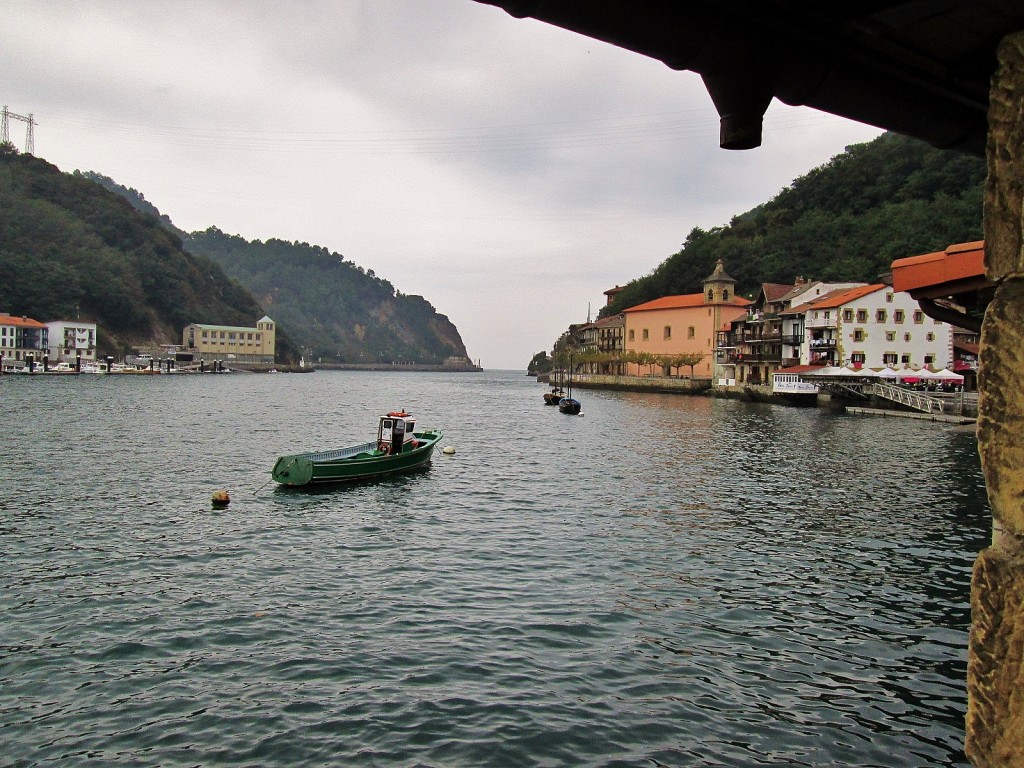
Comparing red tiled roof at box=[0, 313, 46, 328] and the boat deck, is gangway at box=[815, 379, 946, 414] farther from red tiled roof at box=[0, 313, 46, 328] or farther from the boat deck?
red tiled roof at box=[0, 313, 46, 328]

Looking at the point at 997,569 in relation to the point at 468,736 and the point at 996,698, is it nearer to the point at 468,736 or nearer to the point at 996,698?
the point at 996,698

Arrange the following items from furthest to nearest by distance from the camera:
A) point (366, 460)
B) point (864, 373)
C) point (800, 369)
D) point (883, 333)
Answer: point (800, 369) < point (883, 333) < point (864, 373) < point (366, 460)

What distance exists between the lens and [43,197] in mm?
184625

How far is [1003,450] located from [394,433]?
32.5 meters

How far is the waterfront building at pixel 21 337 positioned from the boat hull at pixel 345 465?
139853mm

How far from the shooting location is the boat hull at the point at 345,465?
92.1 ft

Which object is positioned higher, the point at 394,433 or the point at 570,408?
the point at 394,433

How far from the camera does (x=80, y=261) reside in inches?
6619

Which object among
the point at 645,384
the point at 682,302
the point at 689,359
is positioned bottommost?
the point at 645,384

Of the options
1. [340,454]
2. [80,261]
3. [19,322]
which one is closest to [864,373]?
[340,454]

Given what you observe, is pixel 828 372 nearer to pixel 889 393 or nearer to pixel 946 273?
pixel 889 393

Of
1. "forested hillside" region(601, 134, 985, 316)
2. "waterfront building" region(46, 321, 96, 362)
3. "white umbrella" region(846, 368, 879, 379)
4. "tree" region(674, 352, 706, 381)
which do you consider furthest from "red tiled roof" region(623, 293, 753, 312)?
"waterfront building" region(46, 321, 96, 362)

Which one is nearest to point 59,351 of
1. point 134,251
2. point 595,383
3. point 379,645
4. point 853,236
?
point 134,251

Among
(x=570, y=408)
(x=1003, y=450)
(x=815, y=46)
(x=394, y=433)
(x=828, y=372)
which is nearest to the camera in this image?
(x=1003, y=450)
